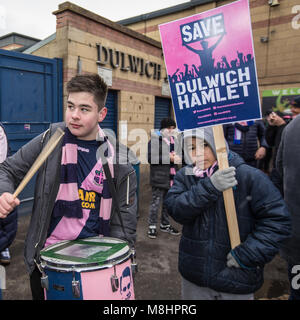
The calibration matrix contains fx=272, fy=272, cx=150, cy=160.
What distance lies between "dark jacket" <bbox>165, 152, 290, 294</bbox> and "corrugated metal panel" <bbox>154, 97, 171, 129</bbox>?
26.1ft

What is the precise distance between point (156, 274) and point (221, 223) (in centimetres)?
211

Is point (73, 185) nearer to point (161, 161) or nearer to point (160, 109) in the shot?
point (161, 161)

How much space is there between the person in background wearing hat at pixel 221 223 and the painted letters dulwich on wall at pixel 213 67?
17cm

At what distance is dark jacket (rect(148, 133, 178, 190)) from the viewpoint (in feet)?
14.9

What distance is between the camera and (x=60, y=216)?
1.86 meters

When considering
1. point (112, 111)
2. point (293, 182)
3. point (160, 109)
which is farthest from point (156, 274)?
point (160, 109)

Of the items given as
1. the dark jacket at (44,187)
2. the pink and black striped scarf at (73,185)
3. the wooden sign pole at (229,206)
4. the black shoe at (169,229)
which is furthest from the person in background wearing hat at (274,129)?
the pink and black striped scarf at (73,185)

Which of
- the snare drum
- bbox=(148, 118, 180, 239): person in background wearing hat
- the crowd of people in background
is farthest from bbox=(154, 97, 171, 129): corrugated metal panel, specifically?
the snare drum

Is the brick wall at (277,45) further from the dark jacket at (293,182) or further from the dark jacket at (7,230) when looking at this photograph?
the dark jacket at (7,230)

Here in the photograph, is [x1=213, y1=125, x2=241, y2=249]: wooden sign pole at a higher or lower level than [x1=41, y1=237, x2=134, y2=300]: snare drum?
higher

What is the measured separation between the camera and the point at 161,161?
465 centimetres

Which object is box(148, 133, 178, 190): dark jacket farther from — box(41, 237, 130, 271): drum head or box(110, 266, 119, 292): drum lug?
box(110, 266, 119, 292): drum lug

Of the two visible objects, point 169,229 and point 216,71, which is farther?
point 169,229
